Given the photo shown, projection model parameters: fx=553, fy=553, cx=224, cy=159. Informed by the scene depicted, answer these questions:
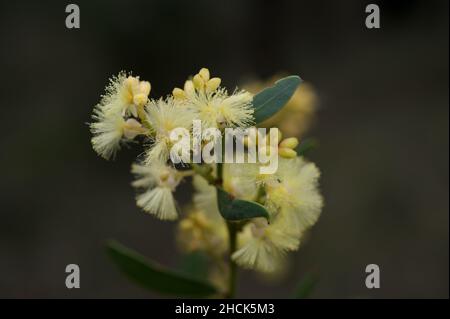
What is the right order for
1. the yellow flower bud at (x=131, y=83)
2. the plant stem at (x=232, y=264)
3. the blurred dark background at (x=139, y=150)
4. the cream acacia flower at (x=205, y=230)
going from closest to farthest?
the yellow flower bud at (x=131, y=83) → the plant stem at (x=232, y=264) → the cream acacia flower at (x=205, y=230) → the blurred dark background at (x=139, y=150)

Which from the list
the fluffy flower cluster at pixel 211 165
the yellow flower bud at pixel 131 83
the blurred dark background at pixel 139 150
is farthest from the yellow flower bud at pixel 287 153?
the blurred dark background at pixel 139 150

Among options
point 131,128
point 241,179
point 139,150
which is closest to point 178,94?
point 131,128

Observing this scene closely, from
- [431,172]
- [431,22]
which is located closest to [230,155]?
[431,172]

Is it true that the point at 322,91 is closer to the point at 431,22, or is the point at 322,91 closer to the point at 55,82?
the point at 431,22

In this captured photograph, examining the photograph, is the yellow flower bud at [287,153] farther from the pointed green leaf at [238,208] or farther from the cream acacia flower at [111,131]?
the cream acacia flower at [111,131]

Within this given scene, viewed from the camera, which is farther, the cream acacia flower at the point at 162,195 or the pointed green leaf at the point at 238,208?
the cream acacia flower at the point at 162,195

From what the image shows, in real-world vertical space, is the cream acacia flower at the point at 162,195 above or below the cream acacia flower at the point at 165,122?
below

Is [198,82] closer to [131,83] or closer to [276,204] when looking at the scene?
[131,83]
